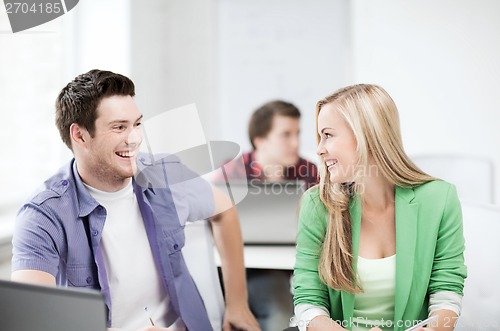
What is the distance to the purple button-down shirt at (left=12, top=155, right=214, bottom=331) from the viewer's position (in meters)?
1.21

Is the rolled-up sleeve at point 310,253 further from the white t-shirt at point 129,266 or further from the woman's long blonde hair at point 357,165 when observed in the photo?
the white t-shirt at point 129,266

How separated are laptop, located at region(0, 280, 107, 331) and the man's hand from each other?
684 millimetres

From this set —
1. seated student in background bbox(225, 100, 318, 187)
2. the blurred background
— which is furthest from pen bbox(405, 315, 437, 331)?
seated student in background bbox(225, 100, 318, 187)

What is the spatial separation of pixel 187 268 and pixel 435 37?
1.21m

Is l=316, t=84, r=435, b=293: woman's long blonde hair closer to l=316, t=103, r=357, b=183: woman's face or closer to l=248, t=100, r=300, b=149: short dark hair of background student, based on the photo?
l=316, t=103, r=357, b=183: woman's face

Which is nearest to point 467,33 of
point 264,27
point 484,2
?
point 484,2

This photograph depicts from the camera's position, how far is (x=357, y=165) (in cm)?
117

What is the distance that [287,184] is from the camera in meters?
1.67

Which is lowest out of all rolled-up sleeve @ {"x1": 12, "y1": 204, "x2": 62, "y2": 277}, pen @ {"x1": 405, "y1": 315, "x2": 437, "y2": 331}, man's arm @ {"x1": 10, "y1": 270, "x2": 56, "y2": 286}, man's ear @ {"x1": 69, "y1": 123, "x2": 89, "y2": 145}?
pen @ {"x1": 405, "y1": 315, "x2": 437, "y2": 331}

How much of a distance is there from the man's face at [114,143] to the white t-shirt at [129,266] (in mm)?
35

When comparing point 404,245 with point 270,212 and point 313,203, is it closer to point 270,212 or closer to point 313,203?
point 313,203

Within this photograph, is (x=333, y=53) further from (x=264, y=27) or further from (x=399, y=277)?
(x=399, y=277)

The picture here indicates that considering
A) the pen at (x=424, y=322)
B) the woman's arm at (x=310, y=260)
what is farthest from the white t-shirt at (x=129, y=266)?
the pen at (x=424, y=322)

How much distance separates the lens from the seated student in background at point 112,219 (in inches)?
48.9
